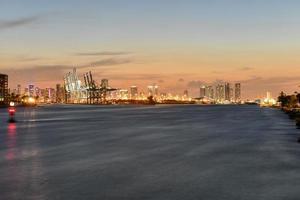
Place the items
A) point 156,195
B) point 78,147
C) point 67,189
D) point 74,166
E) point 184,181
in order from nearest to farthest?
point 156,195
point 67,189
point 184,181
point 74,166
point 78,147

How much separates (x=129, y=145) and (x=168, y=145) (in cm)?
227

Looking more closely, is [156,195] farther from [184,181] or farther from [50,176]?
[50,176]

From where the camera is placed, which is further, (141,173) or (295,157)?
(295,157)

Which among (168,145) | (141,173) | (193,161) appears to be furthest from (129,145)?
(141,173)

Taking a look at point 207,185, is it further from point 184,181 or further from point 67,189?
point 67,189

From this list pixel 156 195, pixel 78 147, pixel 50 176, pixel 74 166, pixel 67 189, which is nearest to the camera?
pixel 156 195

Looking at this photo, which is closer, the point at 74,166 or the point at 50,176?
the point at 50,176

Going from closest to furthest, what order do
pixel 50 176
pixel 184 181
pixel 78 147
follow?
pixel 184 181, pixel 50 176, pixel 78 147

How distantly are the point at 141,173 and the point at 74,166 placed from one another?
3244 mm

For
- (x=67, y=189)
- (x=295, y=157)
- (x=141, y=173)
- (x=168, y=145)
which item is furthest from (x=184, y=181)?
(x=168, y=145)

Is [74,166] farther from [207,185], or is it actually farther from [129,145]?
[129,145]

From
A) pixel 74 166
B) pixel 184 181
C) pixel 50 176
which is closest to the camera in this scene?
pixel 184 181

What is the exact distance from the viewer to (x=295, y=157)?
72.4 ft

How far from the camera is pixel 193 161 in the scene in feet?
68.3
